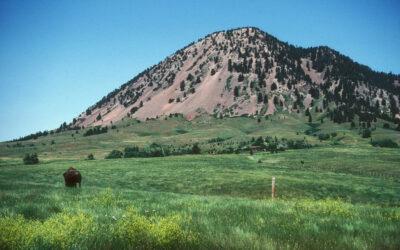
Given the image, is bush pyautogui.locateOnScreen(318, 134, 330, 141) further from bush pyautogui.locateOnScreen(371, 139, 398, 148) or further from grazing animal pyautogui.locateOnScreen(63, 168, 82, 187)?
grazing animal pyautogui.locateOnScreen(63, 168, 82, 187)

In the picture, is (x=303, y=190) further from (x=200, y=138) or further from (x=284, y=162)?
(x=200, y=138)

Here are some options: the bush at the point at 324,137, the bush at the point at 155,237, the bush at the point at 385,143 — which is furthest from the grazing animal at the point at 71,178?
the bush at the point at 324,137

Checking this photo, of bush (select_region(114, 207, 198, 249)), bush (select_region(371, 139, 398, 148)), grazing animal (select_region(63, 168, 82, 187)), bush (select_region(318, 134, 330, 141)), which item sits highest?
bush (select_region(114, 207, 198, 249))

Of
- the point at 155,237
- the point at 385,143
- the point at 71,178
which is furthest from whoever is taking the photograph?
the point at 385,143

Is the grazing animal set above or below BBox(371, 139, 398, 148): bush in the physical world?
above

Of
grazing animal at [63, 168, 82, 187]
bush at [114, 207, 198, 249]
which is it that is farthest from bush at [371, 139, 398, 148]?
bush at [114, 207, 198, 249]

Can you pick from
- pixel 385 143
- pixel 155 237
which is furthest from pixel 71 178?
pixel 385 143

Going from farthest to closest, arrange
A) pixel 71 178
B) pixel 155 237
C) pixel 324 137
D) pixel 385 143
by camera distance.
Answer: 1. pixel 324 137
2. pixel 385 143
3. pixel 71 178
4. pixel 155 237

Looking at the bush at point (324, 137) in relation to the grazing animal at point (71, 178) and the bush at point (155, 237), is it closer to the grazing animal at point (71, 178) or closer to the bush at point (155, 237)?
the grazing animal at point (71, 178)

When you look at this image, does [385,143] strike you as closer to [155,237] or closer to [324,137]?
[324,137]

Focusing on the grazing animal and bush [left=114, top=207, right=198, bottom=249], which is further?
the grazing animal

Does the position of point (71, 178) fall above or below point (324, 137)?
above

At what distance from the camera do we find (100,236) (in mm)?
5113

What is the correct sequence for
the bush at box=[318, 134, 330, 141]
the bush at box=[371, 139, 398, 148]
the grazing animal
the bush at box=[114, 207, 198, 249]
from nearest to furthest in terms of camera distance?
the bush at box=[114, 207, 198, 249], the grazing animal, the bush at box=[371, 139, 398, 148], the bush at box=[318, 134, 330, 141]
